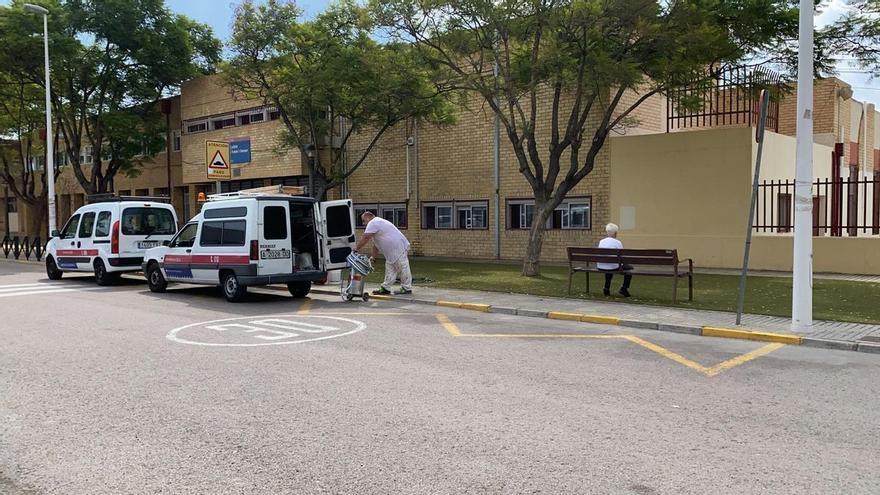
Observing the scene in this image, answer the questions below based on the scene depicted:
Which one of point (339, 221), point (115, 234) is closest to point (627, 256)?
point (339, 221)

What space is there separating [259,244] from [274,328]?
315cm

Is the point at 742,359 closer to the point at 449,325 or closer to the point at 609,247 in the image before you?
the point at 449,325

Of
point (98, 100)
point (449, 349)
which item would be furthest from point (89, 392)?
point (98, 100)

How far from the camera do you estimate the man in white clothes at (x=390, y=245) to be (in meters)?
13.2

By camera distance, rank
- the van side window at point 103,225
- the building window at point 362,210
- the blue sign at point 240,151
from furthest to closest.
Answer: the blue sign at point 240,151
the building window at point 362,210
the van side window at point 103,225

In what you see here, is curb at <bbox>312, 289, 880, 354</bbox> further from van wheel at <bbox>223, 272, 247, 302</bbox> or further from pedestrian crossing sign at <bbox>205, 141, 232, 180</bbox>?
pedestrian crossing sign at <bbox>205, 141, 232, 180</bbox>

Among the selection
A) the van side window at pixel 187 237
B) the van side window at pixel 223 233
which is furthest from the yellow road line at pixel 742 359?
the van side window at pixel 187 237

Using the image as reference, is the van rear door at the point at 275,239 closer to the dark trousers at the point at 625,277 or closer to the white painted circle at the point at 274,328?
the white painted circle at the point at 274,328

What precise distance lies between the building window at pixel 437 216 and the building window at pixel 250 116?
9.31 metres

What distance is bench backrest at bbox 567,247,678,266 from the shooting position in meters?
11.7

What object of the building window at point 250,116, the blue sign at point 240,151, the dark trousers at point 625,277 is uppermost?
the building window at point 250,116

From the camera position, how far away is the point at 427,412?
5.45m

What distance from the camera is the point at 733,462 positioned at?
434 cm

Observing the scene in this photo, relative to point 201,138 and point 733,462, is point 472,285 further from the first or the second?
point 201,138
